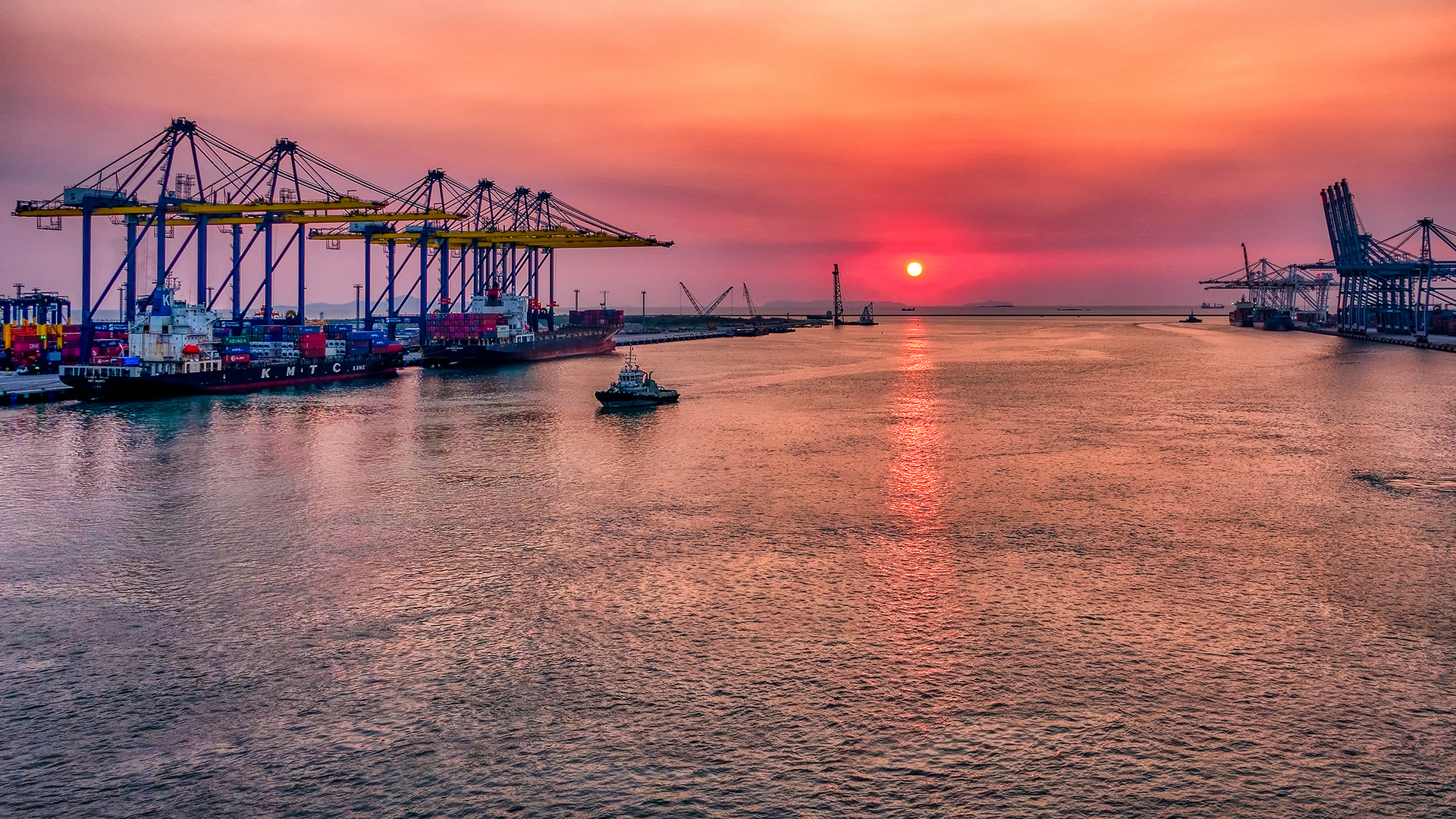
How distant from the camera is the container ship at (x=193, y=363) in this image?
197ft

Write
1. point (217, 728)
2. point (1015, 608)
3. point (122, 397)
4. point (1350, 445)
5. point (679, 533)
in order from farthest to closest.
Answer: point (122, 397), point (1350, 445), point (679, 533), point (1015, 608), point (217, 728)

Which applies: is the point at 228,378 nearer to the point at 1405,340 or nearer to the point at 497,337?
the point at 497,337

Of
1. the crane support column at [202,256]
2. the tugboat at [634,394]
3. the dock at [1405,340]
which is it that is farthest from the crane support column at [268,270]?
the dock at [1405,340]

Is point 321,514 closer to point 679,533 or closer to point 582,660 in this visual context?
point 679,533

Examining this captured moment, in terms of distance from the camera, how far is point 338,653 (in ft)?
55.1

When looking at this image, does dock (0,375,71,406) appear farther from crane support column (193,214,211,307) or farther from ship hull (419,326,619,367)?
ship hull (419,326,619,367)

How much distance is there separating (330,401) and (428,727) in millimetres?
51742

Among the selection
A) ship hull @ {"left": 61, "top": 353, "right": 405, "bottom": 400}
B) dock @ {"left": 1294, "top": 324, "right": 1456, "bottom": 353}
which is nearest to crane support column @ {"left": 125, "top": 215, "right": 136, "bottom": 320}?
ship hull @ {"left": 61, "top": 353, "right": 405, "bottom": 400}

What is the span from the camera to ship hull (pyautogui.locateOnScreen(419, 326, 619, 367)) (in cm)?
9556

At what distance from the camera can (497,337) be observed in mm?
105562

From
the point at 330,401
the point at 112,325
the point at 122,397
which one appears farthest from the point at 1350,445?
the point at 112,325

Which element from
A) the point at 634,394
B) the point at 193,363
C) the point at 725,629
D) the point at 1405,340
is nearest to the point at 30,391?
the point at 193,363

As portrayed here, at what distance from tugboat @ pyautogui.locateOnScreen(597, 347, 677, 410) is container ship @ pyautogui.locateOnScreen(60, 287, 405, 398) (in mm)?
26492

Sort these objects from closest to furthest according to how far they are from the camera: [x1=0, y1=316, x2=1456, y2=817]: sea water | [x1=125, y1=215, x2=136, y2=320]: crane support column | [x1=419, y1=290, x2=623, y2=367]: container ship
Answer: [x1=0, y1=316, x2=1456, y2=817]: sea water < [x1=125, y1=215, x2=136, y2=320]: crane support column < [x1=419, y1=290, x2=623, y2=367]: container ship
